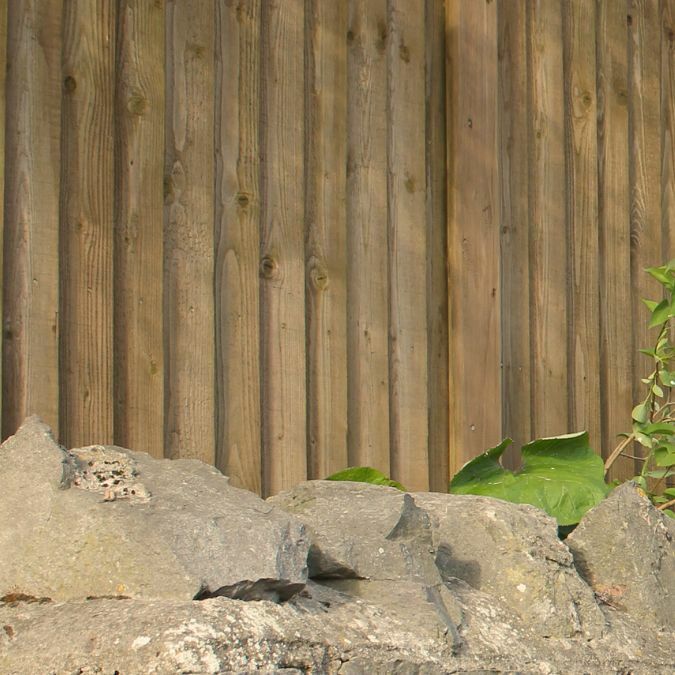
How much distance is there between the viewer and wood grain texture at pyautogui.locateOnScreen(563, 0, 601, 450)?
441cm

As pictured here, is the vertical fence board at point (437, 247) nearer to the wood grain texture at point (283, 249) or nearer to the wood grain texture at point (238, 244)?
the wood grain texture at point (283, 249)

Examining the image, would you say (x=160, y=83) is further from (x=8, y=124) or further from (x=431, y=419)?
(x=431, y=419)

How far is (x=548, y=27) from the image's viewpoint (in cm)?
441

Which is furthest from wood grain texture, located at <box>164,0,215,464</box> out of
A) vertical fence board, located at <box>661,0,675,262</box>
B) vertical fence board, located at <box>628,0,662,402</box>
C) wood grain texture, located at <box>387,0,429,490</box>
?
vertical fence board, located at <box>661,0,675,262</box>

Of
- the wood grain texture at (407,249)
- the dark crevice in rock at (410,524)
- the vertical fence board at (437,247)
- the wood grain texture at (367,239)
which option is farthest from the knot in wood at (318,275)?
the dark crevice in rock at (410,524)

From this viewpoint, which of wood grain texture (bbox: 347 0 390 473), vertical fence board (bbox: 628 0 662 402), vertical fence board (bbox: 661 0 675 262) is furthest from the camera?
vertical fence board (bbox: 661 0 675 262)

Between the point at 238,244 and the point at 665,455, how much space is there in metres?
1.66

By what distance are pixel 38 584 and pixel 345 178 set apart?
1856 mm

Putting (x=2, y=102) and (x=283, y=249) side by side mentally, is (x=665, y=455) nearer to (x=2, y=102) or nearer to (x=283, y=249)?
(x=283, y=249)

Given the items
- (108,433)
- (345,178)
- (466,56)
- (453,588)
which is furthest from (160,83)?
(453,588)

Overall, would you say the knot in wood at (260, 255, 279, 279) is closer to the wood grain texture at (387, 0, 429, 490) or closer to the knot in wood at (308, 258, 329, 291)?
the knot in wood at (308, 258, 329, 291)

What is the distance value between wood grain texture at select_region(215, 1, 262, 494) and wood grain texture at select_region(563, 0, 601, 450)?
4.67ft

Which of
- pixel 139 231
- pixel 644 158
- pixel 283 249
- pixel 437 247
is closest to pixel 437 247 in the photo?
pixel 437 247

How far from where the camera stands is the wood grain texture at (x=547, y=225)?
4254 millimetres
